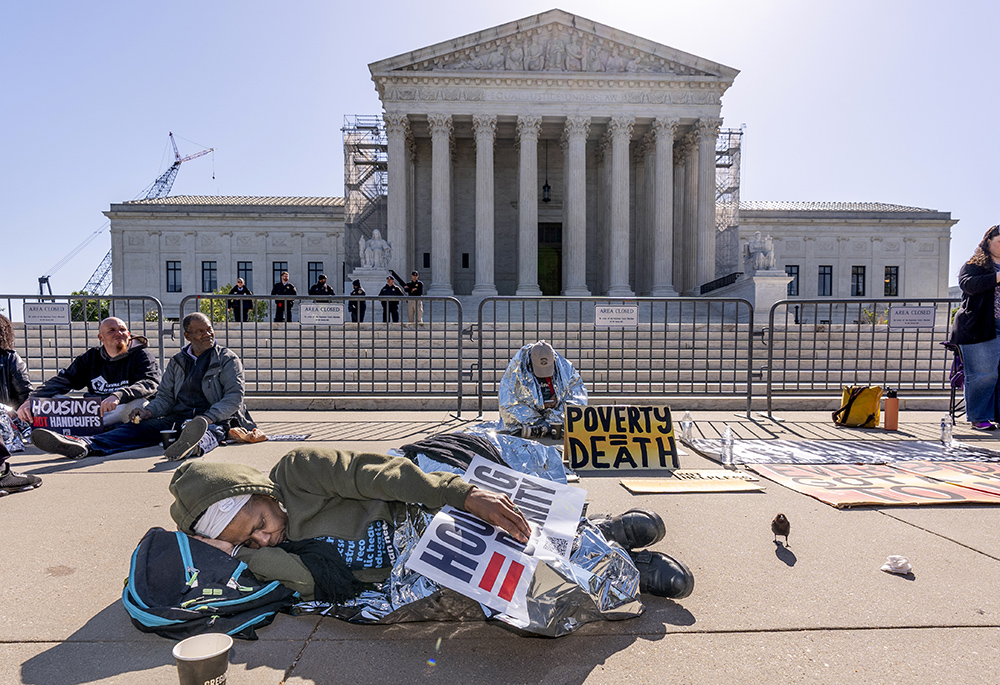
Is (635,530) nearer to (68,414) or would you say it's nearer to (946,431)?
(946,431)

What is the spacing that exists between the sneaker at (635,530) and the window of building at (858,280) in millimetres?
47543

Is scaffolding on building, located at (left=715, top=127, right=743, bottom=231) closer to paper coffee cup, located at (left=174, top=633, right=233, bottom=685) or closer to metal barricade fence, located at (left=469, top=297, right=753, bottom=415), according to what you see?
metal barricade fence, located at (left=469, top=297, right=753, bottom=415)

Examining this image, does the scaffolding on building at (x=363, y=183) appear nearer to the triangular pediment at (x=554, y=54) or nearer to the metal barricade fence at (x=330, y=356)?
the triangular pediment at (x=554, y=54)

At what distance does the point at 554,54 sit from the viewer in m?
29.0

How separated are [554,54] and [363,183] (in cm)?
1394

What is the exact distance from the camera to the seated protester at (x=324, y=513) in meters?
2.40

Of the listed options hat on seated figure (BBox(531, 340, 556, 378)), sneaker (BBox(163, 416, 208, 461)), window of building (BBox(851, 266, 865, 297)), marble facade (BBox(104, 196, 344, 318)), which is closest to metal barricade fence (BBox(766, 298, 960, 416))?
hat on seated figure (BBox(531, 340, 556, 378))

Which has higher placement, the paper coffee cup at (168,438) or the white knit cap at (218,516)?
the white knit cap at (218,516)

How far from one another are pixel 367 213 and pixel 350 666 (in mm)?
34562

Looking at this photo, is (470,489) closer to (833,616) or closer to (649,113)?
(833,616)

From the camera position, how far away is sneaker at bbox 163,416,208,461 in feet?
18.5

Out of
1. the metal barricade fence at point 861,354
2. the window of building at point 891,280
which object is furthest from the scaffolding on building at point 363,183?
the window of building at point 891,280

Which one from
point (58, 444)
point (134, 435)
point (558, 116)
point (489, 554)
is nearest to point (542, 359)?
point (489, 554)

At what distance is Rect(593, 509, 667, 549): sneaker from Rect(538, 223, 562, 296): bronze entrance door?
3113cm
